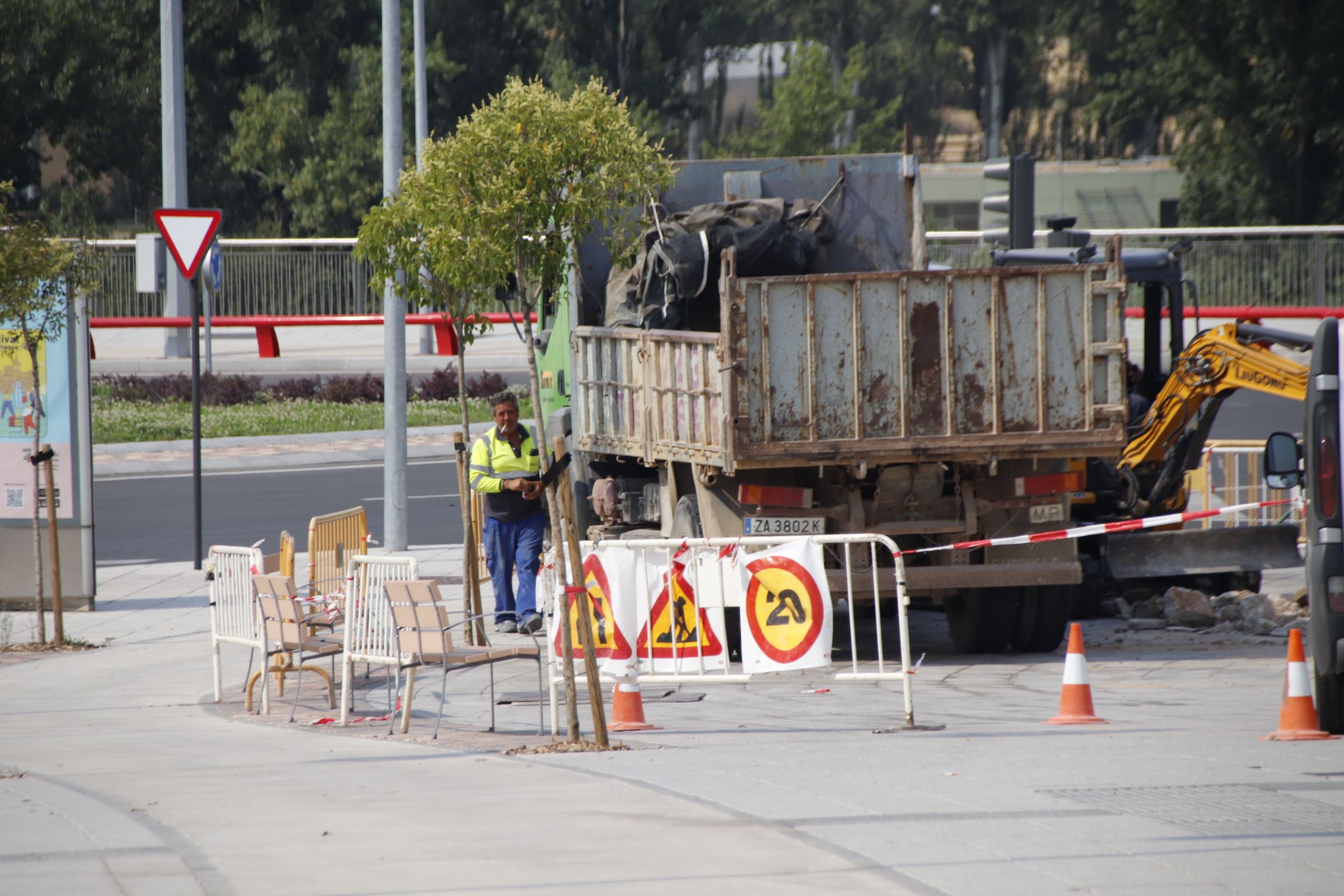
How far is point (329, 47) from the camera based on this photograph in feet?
150

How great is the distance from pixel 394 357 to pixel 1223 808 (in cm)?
928

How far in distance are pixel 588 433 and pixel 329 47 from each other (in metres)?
36.2

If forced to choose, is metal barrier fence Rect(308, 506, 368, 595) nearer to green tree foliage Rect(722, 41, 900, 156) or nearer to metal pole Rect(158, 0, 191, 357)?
metal pole Rect(158, 0, 191, 357)

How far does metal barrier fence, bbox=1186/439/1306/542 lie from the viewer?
15344mm

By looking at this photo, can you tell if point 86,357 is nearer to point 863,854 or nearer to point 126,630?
point 126,630

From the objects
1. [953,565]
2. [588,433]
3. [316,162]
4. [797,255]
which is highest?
[316,162]

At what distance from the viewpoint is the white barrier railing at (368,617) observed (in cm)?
924

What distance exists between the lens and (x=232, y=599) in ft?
34.0

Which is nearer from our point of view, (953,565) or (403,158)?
(953,565)

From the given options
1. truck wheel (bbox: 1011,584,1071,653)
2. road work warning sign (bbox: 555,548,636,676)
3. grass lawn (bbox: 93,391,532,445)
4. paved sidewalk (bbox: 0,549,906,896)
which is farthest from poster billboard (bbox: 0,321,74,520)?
grass lawn (bbox: 93,391,532,445)

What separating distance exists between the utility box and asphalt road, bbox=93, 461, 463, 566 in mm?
2562

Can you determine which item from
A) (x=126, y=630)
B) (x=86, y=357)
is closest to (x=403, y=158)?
(x=86, y=357)

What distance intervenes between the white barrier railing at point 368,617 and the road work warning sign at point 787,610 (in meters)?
1.91

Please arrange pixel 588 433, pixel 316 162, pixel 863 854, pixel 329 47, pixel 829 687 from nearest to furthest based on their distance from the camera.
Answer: pixel 863 854 < pixel 829 687 < pixel 588 433 < pixel 316 162 < pixel 329 47
